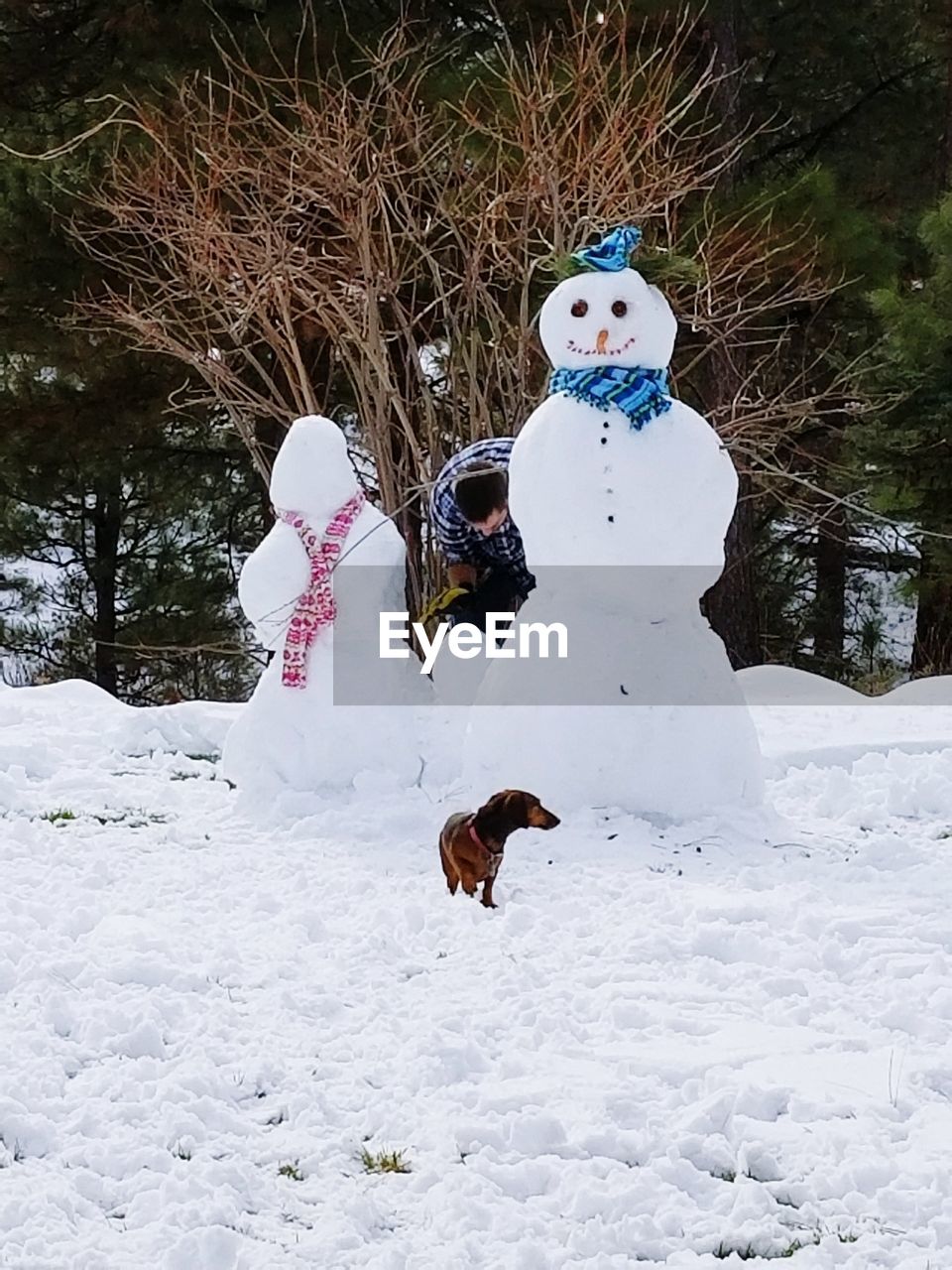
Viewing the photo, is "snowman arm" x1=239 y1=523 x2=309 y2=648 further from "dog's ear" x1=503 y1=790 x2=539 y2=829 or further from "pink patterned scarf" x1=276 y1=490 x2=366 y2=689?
"dog's ear" x1=503 y1=790 x2=539 y2=829

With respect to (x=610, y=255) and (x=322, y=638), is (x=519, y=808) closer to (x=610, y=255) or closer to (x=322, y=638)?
(x=322, y=638)

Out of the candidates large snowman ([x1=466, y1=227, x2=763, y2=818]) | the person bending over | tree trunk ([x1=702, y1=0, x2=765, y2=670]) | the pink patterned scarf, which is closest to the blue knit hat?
large snowman ([x1=466, y1=227, x2=763, y2=818])

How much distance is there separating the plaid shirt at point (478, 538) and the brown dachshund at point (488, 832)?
5.40 ft

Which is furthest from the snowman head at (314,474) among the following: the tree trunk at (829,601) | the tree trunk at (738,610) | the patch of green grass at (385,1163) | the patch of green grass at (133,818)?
the tree trunk at (829,601)

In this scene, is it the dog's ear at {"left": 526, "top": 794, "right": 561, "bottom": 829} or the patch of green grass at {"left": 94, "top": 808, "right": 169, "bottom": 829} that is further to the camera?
the patch of green grass at {"left": 94, "top": 808, "right": 169, "bottom": 829}

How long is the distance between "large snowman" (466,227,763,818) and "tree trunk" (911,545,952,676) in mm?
4850

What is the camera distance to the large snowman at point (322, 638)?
4930 mm

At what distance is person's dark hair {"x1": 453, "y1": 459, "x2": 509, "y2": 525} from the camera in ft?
16.9

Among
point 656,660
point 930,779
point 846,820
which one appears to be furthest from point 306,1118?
point 930,779

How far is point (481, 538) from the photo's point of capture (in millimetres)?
5273

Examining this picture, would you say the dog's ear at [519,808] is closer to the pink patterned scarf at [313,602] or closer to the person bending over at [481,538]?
the pink patterned scarf at [313,602]

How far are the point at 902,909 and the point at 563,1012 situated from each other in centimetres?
113

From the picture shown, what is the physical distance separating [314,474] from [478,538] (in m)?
0.64

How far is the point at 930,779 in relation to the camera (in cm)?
499
